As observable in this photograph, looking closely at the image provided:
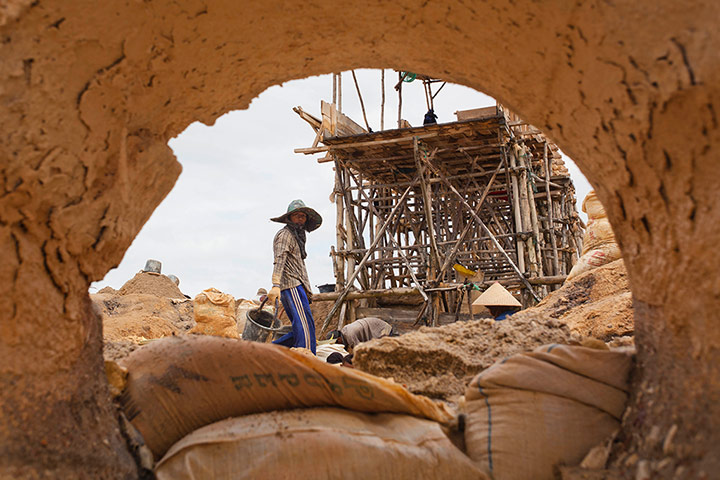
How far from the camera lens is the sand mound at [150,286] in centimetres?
1342

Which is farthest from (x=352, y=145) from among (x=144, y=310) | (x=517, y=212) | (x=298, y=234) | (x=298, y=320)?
(x=144, y=310)

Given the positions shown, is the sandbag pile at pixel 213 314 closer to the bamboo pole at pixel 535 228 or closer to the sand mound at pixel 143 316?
the sand mound at pixel 143 316

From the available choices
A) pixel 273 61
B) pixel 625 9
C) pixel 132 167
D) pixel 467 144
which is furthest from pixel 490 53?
pixel 467 144

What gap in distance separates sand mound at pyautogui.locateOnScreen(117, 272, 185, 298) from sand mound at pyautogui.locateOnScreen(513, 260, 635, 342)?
11018 millimetres

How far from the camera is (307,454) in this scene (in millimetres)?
1781

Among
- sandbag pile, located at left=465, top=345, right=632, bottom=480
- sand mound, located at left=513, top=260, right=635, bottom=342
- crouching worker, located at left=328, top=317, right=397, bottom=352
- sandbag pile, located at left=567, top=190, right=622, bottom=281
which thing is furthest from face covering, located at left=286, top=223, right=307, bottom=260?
sandbag pile, located at left=465, top=345, right=632, bottom=480

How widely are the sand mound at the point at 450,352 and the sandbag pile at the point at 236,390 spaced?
18.6 inches

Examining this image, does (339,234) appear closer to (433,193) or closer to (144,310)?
(433,193)

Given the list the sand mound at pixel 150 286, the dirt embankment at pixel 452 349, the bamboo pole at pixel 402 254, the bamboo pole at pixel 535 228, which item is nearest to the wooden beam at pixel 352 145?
the bamboo pole at pixel 402 254

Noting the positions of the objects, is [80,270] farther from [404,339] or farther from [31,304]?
[404,339]

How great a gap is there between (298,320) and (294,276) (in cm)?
48

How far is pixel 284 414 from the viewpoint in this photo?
77.5 inches

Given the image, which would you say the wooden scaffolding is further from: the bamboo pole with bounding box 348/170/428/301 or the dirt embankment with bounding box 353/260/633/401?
the dirt embankment with bounding box 353/260/633/401

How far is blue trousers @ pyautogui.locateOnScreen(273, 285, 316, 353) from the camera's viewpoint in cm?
578
